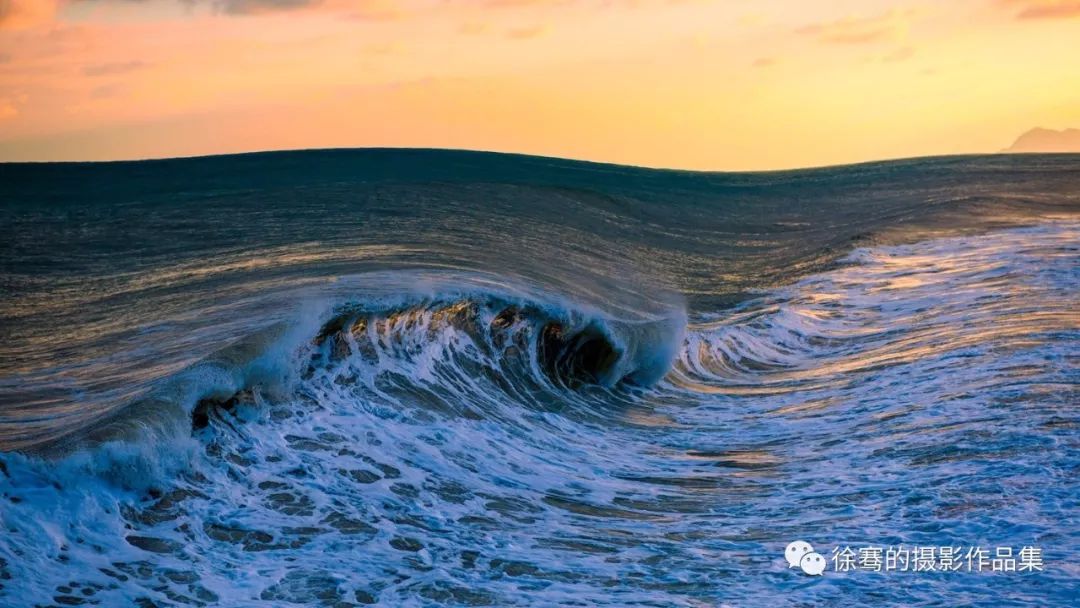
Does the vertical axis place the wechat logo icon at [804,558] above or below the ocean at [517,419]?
below

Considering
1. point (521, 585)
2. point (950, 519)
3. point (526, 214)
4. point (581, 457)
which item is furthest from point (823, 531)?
point (526, 214)

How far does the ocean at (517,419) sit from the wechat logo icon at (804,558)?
0.23 ft

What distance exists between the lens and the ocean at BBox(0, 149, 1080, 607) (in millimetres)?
5953

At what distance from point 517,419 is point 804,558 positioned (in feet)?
12.4

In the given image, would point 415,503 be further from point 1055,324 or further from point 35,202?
point 35,202

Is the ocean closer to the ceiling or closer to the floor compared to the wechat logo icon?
closer to the ceiling

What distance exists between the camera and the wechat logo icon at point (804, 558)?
6.01 m

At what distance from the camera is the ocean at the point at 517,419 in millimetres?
5953

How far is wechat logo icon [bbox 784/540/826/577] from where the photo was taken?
6.01 m

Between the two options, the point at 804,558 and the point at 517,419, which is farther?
the point at 517,419

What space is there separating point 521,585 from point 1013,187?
28.0 metres

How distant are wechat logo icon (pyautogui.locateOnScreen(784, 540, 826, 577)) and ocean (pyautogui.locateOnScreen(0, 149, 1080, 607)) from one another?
71mm

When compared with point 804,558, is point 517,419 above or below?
above

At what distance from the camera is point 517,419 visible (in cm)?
951
